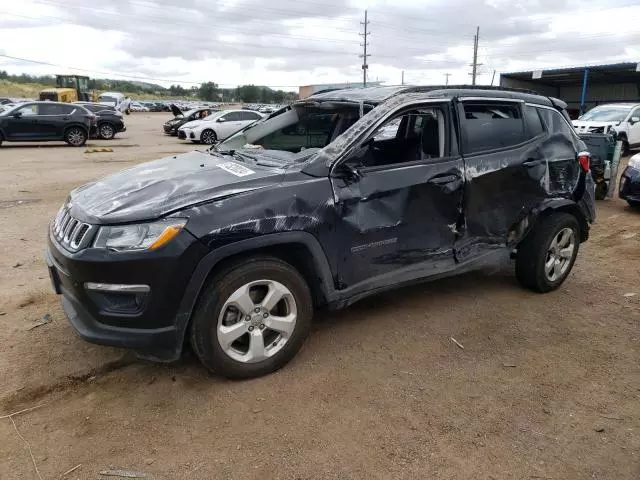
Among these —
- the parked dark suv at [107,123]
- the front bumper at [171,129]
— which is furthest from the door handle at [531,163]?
the front bumper at [171,129]

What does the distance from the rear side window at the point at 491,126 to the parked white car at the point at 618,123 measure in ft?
40.8

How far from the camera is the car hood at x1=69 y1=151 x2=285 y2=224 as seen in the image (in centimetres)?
288

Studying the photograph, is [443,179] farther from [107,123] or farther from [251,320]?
[107,123]

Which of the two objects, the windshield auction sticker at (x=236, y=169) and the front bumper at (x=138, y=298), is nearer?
the front bumper at (x=138, y=298)

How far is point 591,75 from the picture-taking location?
96.7 ft

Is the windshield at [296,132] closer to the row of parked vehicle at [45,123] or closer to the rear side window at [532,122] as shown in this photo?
the rear side window at [532,122]

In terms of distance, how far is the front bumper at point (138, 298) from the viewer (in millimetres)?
2750

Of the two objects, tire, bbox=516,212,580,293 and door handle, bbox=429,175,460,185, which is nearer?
door handle, bbox=429,175,460,185

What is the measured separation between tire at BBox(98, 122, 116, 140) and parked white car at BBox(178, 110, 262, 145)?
330 cm

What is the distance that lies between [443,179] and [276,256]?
55.3 inches

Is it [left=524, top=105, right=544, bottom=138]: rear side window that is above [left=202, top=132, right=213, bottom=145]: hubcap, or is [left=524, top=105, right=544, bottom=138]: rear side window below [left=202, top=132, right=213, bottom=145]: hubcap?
above

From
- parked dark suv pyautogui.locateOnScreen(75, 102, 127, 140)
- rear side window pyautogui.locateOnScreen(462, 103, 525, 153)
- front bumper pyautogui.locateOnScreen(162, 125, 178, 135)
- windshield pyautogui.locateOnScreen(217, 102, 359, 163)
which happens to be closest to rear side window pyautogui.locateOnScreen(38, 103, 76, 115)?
parked dark suv pyautogui.locateOnScreen(75, 102, 127, 140)

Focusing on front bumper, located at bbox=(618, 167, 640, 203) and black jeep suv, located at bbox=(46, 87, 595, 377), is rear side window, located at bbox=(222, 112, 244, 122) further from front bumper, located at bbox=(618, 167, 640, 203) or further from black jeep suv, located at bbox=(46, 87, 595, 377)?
black jeep suv, located at bbox=(46, 87, 595, 377)

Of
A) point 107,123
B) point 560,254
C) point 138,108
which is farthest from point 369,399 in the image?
point 138,108
